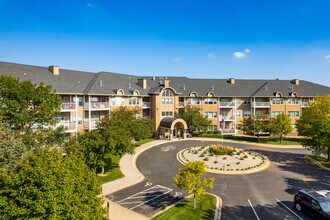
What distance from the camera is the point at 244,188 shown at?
24.1m

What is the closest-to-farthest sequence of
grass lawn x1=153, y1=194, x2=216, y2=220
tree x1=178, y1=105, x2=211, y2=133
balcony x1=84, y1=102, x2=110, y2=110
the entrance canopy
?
grass lawn x1=153, y1=194, x2=216, y2=220 → balcony x1=84, y1=102, x2=110, y2=110 → the entrance canopy → tree x1=178, y1=105, x2=211, y2=133

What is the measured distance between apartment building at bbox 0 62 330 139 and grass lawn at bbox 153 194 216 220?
24330mm

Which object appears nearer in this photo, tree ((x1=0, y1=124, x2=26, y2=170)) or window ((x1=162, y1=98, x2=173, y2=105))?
tree ((x1=0, y1=124, x2=26, y2=170))

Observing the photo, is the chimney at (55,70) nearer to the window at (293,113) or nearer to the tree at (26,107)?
the tree at (26,107)

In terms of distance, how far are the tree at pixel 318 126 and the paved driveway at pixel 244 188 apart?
10.3ft

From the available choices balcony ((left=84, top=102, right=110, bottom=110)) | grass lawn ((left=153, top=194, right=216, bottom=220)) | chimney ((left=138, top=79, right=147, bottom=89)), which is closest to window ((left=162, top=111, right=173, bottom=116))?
chimney ((left=138, top=79, right=147, bottom=89))

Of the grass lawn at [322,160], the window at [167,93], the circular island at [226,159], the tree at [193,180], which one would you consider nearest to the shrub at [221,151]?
the circular island at [226,159]

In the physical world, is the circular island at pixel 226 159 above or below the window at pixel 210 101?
below

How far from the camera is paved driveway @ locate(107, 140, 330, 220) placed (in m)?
19.4

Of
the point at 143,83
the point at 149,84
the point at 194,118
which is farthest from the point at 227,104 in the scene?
the point at 143,83

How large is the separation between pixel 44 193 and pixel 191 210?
1228 centimetres

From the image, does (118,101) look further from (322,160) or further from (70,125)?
(322,160)

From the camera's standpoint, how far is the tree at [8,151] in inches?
729

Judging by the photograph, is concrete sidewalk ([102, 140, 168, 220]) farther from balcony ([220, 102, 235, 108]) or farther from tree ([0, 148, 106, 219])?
balcony ([220, 102, 235, 108])
